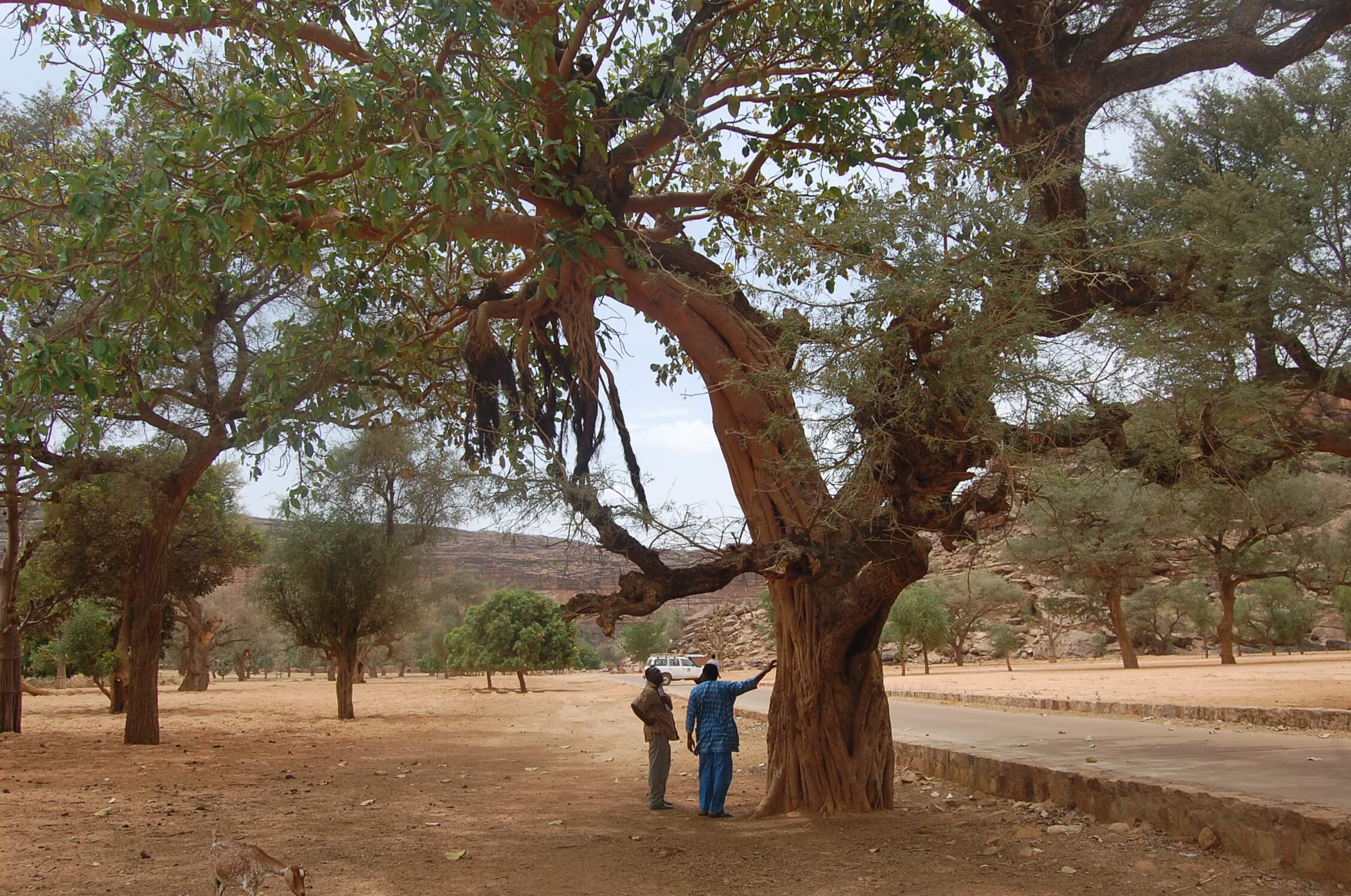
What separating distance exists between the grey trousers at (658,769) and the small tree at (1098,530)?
4.33 m

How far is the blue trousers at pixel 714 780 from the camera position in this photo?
360 inches

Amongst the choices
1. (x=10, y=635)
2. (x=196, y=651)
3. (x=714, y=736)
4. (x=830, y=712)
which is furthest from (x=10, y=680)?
(x=196, y=651)

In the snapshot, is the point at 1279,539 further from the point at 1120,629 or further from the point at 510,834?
the point at 510,834

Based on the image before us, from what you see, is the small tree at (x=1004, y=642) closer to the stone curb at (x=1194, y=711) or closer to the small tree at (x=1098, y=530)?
the small tree at (x=1098, y=530)

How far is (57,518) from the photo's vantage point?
2053 cm

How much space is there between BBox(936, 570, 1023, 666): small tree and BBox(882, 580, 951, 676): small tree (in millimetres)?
4389

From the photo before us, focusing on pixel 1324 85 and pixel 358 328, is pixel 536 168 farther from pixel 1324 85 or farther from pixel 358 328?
pixel 1324 85

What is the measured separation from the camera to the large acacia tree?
6844 mm

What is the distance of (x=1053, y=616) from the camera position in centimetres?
5075

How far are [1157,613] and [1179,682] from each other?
32.9 meters

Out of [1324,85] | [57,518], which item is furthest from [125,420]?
[1324,85]

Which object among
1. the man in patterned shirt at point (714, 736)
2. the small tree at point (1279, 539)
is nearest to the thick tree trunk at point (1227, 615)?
the small tree at point (1279, 539)

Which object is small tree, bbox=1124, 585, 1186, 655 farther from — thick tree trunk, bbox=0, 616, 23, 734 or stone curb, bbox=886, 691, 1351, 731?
thick tree trunk, bbox=0, 616, 23, 734

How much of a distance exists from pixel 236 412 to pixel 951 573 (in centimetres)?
6214
